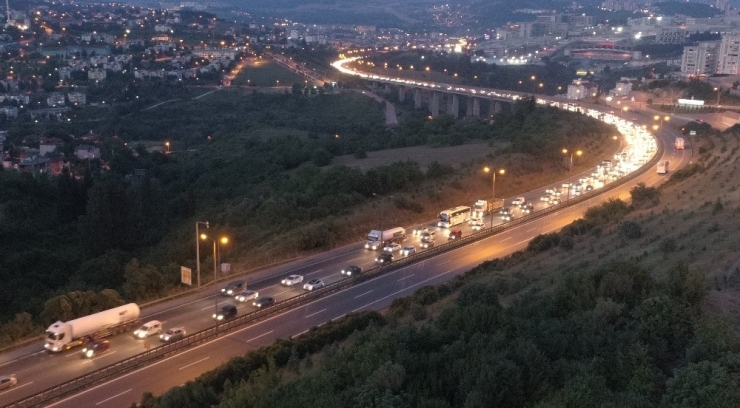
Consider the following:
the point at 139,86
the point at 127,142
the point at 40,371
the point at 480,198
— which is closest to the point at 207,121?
the point at 127,142

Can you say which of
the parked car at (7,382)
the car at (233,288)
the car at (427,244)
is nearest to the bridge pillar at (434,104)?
the car at (427,244)

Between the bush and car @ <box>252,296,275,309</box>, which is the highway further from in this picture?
the bush

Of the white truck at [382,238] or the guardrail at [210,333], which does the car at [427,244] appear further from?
the white truck at [382,238]

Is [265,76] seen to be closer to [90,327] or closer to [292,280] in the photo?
[292,280]

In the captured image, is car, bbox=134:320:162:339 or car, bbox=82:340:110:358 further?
car, bbox=134:320:162:339

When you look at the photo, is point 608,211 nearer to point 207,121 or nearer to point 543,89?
point 207,121

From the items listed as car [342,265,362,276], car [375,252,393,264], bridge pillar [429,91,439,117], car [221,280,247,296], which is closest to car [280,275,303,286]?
car [221,280,247,296]
